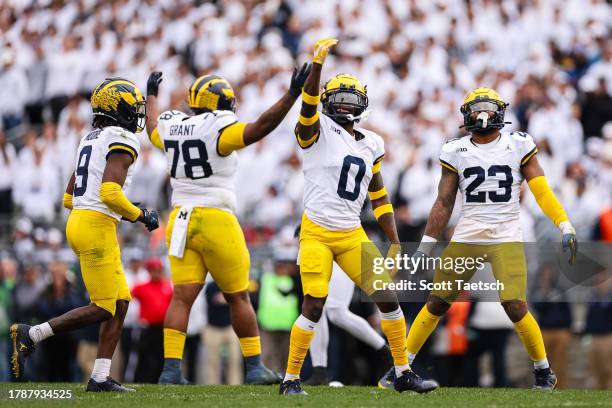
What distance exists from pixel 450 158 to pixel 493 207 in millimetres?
491

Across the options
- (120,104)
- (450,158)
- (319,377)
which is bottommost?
(319,377)

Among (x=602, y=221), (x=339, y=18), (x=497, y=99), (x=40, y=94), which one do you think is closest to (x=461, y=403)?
(x=497, y=99)

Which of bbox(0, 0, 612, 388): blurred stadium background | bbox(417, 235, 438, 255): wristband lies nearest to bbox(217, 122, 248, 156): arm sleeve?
bbox(417, 235, 438, 255): wristband

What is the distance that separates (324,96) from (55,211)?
29.3 feet

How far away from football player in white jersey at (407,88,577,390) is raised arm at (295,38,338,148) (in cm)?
123

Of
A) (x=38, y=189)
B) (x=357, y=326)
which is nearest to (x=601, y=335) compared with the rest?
(x=357, y=326)

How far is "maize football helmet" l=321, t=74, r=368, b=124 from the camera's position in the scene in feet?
29.7

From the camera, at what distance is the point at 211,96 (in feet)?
31.6

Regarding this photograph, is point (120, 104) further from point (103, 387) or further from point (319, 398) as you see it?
point (319, 398)

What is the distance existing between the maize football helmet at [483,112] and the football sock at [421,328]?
1445 millimetres

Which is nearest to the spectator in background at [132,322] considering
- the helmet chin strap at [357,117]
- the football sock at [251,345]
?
the football sock at [251,345]

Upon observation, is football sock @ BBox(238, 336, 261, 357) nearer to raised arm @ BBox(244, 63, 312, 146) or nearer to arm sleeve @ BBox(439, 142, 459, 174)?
raised arm @ BBox(244, 63, 312, 146)

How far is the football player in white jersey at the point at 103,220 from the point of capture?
8.89 m

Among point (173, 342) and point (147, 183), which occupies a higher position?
point (147, 183)
